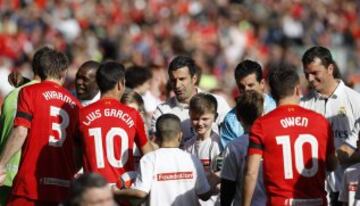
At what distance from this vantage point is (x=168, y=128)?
11.8 metres

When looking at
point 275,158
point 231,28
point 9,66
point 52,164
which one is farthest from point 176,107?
point 231,28

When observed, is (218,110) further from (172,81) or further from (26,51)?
(26,51)

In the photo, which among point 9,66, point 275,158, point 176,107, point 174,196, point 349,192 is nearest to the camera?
point 275,158

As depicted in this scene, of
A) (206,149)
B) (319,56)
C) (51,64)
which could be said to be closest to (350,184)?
(319,56)

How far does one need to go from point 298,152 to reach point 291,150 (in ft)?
0.21

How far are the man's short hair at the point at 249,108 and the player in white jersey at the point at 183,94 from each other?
206cm

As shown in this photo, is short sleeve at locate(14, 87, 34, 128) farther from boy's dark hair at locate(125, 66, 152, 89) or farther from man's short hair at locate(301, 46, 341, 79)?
boy's dark hair at locate(125, 66, 152, 89)

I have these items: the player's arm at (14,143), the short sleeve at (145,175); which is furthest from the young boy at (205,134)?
the player's arm at (14,143)

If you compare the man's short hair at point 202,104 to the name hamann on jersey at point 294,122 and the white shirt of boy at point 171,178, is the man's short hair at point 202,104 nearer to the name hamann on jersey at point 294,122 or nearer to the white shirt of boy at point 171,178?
the white shirt of boy at point 171,178

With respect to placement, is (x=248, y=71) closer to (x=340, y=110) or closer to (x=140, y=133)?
(x=340, y=110)

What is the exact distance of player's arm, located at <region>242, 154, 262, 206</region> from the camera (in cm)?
1105

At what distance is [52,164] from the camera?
1235cm

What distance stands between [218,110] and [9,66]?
1689cm

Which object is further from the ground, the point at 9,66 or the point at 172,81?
the point at 9,66
